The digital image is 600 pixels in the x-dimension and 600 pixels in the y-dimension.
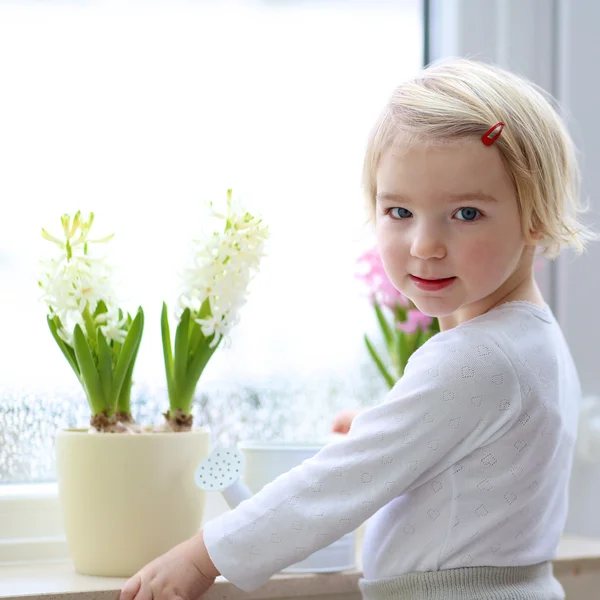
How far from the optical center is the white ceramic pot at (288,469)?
981 mm

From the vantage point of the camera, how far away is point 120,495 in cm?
93

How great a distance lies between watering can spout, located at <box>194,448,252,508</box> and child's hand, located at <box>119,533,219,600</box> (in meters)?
0.08

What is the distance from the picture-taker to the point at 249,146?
1238mm

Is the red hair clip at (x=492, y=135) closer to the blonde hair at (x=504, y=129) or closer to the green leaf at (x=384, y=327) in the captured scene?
the blonde hair at (x=504, y=129)

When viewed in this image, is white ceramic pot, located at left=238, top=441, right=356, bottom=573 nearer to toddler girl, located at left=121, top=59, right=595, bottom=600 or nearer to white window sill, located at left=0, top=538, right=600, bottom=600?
white window sill, located at left=0, top=538, right=600, bottom=600

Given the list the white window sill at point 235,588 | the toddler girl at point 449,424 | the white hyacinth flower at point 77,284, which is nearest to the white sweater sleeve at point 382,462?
the toddler girl at point 449,424

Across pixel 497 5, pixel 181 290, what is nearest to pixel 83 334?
pixel 181 290

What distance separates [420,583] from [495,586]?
0.23ft

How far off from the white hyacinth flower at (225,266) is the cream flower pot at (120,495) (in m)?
0.14

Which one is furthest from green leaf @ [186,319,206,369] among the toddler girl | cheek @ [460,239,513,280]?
cheek @ [460,239,513,280]

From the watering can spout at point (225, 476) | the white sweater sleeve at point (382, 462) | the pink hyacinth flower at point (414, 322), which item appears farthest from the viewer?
the pink hyacinth flower at point (414, 322)

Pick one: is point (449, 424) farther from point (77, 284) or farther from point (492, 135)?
point (77, 284)

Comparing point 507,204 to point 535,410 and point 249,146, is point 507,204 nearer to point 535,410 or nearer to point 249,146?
point 535,410

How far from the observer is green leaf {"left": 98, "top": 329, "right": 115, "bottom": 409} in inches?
37.4
